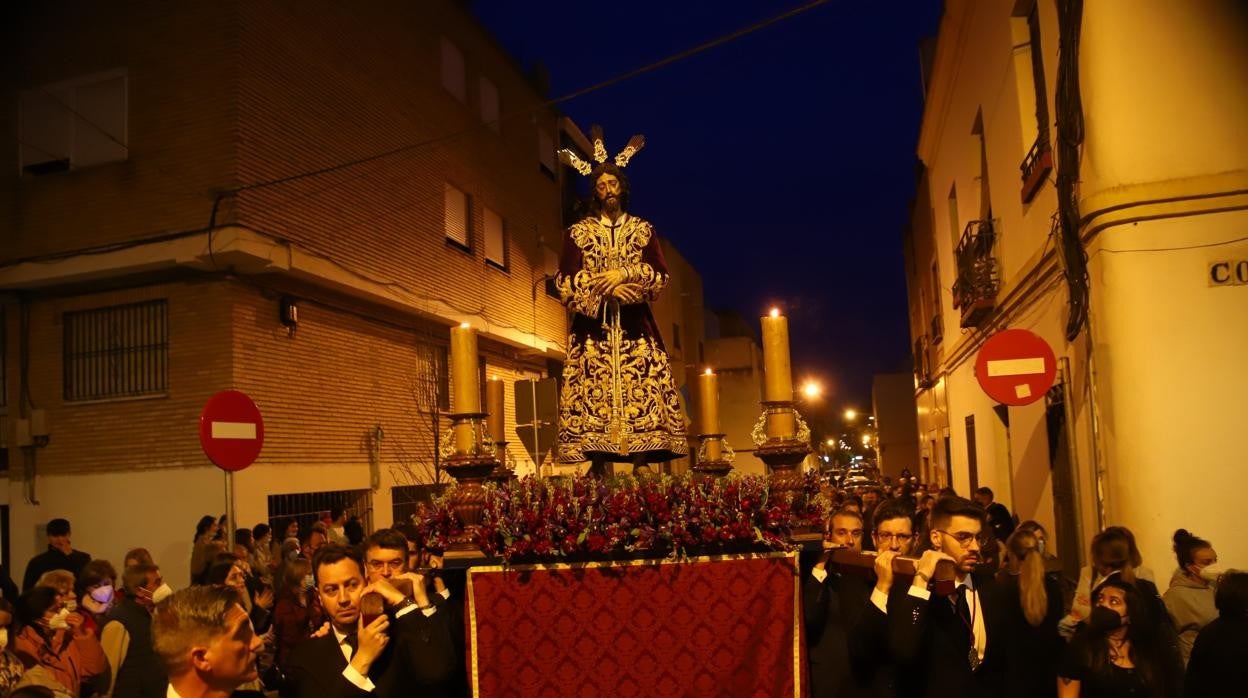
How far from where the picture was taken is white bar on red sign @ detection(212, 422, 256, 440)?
21.6 ft

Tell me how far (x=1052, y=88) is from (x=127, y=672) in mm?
Result: 8970

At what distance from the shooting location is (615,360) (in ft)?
16.3

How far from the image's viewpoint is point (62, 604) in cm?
552

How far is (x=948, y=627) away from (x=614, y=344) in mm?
2204

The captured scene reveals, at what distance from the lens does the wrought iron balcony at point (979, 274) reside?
1257 centimetres

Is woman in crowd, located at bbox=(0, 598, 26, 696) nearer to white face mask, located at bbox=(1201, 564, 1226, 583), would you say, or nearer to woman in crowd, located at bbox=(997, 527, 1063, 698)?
woman in crowd, located at bbox=(997, 527, 1063, 698)

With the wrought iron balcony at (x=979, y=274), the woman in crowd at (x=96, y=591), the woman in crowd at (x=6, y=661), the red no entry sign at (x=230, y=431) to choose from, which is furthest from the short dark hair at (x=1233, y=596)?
the wrought iron balcony at (x=979, y=274)

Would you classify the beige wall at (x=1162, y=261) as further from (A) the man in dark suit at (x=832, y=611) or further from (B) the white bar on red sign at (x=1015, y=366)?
(A) the man in dark suit at (x=832, y=611)

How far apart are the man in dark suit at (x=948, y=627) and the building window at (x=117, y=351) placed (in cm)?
1031

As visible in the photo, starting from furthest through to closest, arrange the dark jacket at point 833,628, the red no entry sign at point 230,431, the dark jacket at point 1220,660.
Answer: the red no entry sign at point 230,431
the dark jacket at point 1220,660
the dark jacket at point 833,628

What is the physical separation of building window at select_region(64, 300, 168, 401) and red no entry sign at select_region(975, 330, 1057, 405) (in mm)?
9195

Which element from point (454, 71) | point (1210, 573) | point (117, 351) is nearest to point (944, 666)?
point (1210, 573)

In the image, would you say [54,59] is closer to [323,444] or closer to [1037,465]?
[323,444]

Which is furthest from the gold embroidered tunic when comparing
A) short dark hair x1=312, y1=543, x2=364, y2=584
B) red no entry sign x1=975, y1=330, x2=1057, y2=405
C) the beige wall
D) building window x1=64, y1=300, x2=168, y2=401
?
building window x1=64, y1=300, x2=168, y2=401
